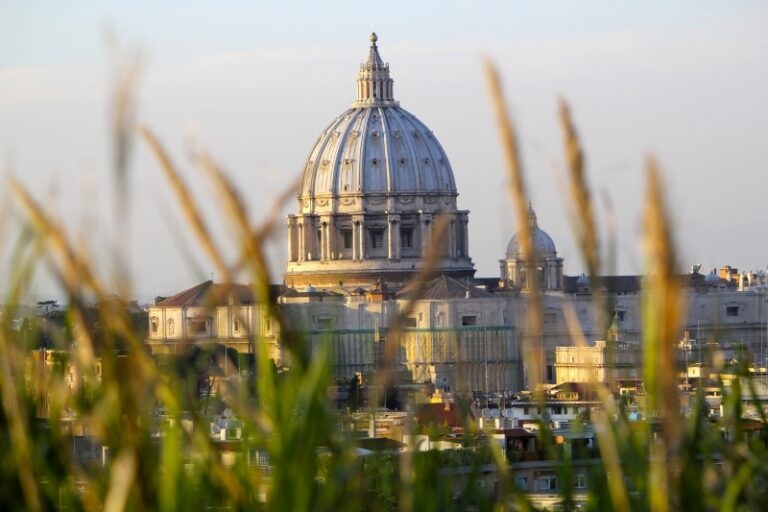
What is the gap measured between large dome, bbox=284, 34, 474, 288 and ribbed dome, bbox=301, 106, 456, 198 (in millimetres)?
52

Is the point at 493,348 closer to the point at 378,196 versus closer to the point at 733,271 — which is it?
the point at 378,196

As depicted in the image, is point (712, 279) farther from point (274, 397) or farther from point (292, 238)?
point (274, 397)

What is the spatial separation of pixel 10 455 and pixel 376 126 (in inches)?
4301

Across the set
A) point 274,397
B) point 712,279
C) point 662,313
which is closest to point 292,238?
point 712,279

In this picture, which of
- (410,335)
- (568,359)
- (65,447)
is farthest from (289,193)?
(410,335)

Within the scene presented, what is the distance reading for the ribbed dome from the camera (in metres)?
112

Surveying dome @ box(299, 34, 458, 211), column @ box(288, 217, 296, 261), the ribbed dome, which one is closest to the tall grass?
dome @ box(299, 34, 458, 211)

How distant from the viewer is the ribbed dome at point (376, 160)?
368 feet

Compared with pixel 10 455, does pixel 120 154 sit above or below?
above

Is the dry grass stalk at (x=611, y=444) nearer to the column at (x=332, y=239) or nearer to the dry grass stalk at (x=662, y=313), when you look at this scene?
the dry grass stalk at (x=662, y=313)

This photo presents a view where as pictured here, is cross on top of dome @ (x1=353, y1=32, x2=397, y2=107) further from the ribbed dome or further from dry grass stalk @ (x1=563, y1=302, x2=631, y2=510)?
dry grass stalk @ (x1=563, y1=302, x2=631, y2=510)

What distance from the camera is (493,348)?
92875 mm

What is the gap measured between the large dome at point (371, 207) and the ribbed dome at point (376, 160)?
0.17ft

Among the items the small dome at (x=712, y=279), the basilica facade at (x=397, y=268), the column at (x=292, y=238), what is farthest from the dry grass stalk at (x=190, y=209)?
the column at (x=292, y=238)
